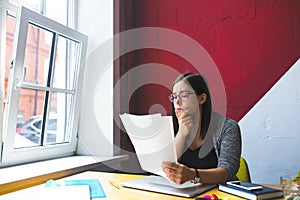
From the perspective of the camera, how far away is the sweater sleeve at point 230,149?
1.50m

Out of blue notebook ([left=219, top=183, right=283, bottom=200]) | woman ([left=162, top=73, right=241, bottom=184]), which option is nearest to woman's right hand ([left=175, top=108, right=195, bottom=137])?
woman ([left=162, top=73, right=241, bottom=184])

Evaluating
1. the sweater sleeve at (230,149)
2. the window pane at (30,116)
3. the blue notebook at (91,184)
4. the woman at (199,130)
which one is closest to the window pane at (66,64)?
the window pane at (30,116)

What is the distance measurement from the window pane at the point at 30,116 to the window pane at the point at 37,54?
0.26ft

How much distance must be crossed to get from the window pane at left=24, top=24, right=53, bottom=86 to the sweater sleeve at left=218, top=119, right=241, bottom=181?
1.12m

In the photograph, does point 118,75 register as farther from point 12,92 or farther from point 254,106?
point 254,106

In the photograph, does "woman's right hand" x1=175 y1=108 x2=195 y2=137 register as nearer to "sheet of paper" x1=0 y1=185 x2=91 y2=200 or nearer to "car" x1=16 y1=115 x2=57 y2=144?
"sheet of paper" x1=0 y1=185 x2=91 y2=200

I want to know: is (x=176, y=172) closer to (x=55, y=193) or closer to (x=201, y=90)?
(x=55, y=193)

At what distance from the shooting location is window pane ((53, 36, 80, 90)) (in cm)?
223

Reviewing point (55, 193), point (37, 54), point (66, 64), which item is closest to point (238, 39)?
point (66, 64)

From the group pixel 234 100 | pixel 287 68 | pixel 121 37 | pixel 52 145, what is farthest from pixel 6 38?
pixel 287 68

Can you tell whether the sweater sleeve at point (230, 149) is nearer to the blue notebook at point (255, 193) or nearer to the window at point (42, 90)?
the blue notebook at point (255, 193)

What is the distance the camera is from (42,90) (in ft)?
6.61

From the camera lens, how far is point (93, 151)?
2.36 metres

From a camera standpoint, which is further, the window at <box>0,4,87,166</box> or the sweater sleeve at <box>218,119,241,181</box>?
the window at <box>0,4,87,166</box>
